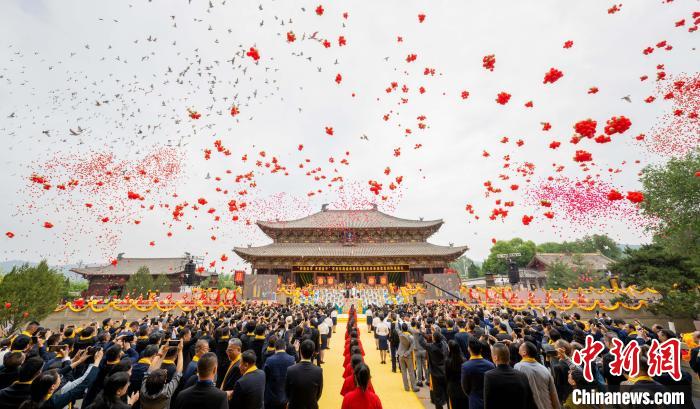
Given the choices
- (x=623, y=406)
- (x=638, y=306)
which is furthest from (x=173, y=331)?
(x=638, y=306)

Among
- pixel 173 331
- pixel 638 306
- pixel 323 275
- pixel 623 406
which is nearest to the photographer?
pixel 623 406

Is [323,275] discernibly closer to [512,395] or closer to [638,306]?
[638,306]

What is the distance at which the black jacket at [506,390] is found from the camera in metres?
3.33

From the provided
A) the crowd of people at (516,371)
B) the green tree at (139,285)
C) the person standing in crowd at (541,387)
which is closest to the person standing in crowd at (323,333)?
the crowd of people at (516,371)

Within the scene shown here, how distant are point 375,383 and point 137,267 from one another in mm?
44803

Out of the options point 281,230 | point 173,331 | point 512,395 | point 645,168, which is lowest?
point 173,331

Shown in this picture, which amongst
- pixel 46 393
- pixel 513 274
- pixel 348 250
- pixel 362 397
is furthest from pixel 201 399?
pixel 348 250

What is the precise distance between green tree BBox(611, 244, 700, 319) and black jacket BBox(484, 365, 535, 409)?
1718cm

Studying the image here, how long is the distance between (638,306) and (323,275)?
82.0ft

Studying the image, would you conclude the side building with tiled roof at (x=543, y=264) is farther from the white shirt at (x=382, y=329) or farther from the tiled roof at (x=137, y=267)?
the tiled roof at (x=137, y=267)

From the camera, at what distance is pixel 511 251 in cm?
5831

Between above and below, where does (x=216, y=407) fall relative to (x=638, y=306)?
above

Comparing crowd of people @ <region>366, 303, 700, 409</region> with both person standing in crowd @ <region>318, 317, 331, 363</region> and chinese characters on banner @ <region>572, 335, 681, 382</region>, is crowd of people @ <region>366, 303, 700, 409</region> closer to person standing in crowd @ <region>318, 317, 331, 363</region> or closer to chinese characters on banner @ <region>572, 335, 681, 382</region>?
chinese characters on banner @ <region>572, 335, 681, 382</region>

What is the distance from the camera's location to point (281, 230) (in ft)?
115
